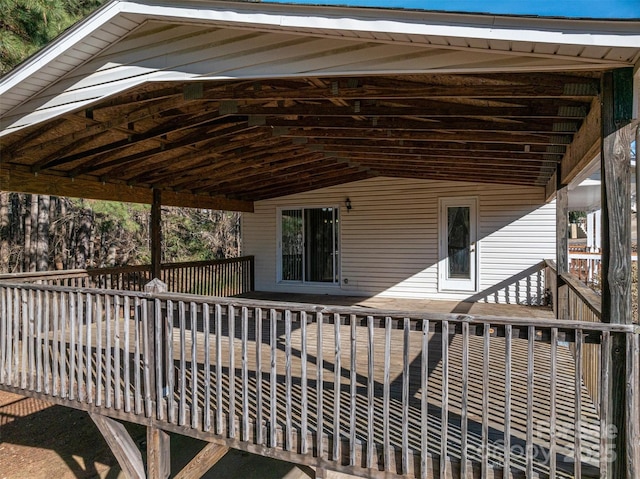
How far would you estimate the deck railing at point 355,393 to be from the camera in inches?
92.9

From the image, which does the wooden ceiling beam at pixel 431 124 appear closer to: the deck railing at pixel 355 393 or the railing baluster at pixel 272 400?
the deck railing at pixel 355 393

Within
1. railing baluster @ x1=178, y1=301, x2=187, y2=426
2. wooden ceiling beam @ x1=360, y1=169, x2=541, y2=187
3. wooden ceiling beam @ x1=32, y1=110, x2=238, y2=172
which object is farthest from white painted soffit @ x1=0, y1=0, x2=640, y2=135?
wooden ceiling beam @ x1=360, y1=169, x2=541, y2=187

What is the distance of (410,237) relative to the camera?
879cm

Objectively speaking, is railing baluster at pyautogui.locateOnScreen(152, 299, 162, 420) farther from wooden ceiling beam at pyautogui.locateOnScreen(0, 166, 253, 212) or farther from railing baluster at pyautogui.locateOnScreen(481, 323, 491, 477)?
wooden ceiling beam at pyautogui.locateOnScreen(0, 166, 253, 212)

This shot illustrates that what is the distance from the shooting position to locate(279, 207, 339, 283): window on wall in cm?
966

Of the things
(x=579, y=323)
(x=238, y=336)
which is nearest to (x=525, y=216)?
(x=238, y=336)

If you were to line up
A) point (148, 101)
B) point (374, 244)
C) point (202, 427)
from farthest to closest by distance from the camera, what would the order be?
point (374, 244)
point (148, 101)
point (202, 427)

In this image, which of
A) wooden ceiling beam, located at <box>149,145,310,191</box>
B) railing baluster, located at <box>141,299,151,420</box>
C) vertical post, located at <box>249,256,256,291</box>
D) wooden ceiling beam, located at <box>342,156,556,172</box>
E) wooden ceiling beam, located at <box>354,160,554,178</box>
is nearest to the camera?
railing baluster, located at <box>141,299,151,420</box>

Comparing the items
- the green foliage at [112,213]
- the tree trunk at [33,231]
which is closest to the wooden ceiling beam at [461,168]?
the green foliage at [112,213]

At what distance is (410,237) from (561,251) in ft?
11.0

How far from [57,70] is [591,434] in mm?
5300

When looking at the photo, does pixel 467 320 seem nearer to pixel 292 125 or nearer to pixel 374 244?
pixel 292 125

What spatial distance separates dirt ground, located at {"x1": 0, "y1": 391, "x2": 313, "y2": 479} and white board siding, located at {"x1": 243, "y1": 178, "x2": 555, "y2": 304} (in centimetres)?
490

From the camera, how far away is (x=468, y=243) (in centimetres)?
834
